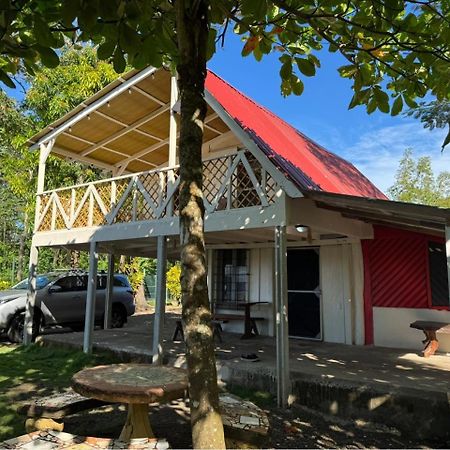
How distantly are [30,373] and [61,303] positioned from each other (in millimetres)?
4112

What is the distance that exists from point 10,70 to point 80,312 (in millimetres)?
9677

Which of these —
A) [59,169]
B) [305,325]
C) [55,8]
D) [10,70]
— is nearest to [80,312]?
[305,325]

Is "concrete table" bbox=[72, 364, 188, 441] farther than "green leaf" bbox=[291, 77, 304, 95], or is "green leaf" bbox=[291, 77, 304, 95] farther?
"concrete table" bbox=[72, 364, 188, 441]

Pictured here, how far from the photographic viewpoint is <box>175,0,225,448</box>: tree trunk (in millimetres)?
2133

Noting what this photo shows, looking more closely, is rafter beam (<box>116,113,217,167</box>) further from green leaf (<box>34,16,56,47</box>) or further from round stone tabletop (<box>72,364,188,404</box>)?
Answer: green leaf (<box>34,16,56,47</box>)

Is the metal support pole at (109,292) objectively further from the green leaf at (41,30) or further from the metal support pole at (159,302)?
the green leaf at (41,30)

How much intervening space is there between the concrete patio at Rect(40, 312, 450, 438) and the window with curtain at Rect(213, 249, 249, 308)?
66.5 inches

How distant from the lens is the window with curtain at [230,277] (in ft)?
35.5

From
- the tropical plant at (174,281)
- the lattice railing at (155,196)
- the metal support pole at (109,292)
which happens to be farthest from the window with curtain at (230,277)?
the tropical plant at (174,281)

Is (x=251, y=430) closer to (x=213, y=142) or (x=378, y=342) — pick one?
(x=378, y=342)

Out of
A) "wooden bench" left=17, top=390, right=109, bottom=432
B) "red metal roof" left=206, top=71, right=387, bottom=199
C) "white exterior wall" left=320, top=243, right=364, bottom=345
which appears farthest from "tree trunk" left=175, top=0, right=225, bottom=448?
"white exterior wall" left=320, top=243, right=364, bottom=345

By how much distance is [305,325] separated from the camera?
985 cm

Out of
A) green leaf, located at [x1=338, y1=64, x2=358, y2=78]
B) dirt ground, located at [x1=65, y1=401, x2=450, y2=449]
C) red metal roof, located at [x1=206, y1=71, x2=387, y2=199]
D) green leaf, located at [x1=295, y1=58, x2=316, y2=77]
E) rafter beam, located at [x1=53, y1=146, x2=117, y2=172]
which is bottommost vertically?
dirt ground, located at [x1=65, y1=401, x2=450, y2=449]

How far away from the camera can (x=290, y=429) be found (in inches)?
198
